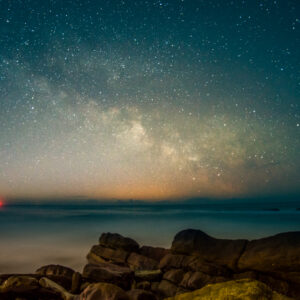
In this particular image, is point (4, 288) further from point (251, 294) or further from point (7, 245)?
point (7, 245)

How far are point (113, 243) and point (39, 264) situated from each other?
20.1 feet

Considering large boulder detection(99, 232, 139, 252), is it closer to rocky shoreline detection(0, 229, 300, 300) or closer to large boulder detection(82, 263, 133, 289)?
rocky shoreline detection(0, 229, 300, 300)

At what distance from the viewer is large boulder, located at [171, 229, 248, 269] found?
8.27m

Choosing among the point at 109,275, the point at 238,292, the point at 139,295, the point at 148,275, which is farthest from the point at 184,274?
the point at 238,292

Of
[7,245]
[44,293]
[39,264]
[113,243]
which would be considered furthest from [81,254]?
[44,293]

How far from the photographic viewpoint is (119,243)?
12.0 metres

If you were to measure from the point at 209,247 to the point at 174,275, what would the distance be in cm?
157

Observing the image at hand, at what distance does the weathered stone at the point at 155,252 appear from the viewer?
11.0 m

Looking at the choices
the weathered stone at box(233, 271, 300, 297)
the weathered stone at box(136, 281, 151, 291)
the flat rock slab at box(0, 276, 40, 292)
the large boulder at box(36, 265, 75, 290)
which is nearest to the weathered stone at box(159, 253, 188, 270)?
the weathered stone at box(136, 281, 151, 291)

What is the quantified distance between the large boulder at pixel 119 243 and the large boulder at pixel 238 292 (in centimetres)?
842

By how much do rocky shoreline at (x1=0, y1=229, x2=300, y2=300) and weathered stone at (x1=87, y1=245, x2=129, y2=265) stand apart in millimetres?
1361

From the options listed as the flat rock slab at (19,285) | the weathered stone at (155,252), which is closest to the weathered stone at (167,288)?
the weathered stone at (155,252)

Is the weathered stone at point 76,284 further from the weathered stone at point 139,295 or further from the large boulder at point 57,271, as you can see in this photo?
the weathered stone at point 139,295

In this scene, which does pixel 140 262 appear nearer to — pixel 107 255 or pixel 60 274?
pixel 107 255
